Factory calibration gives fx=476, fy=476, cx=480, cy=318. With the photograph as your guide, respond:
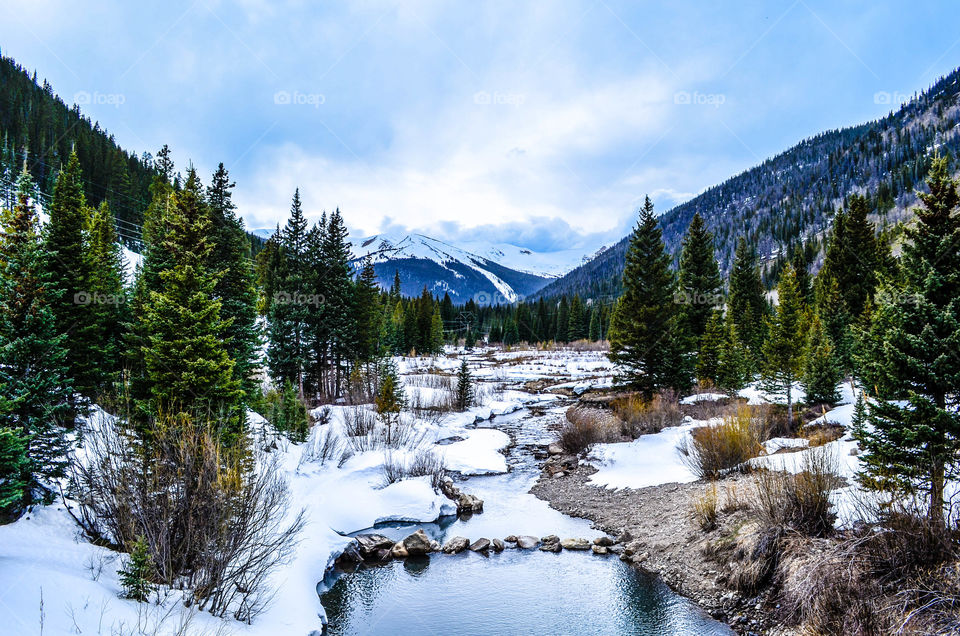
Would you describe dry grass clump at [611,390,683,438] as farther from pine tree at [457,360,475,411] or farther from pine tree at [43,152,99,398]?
pine tree at [43,152,99,398]

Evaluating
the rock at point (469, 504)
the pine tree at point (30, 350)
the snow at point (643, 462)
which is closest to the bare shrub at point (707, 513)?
the snow at point (643, 462)

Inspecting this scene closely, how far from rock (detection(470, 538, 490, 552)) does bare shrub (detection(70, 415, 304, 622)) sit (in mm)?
5611

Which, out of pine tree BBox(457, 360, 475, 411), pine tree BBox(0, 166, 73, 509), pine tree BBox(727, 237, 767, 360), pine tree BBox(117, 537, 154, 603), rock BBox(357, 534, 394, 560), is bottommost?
rock BBox(357, 534, 394, 560)

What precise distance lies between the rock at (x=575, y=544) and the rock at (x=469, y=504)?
13.0ft

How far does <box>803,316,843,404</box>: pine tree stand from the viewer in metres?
22.1

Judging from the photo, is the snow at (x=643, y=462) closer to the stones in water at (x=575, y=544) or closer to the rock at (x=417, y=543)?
the stones in water at (x=575, y=544)

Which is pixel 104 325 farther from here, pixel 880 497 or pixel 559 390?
pixel 559 390

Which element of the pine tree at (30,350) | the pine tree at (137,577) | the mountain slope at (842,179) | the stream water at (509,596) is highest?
the mountain slope at (842,179)

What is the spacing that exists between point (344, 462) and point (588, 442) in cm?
1111

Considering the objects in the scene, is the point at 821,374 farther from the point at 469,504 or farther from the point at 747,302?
the point at 747,302

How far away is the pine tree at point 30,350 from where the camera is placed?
8.73 meters

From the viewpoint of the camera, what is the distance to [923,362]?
8195 millimetres

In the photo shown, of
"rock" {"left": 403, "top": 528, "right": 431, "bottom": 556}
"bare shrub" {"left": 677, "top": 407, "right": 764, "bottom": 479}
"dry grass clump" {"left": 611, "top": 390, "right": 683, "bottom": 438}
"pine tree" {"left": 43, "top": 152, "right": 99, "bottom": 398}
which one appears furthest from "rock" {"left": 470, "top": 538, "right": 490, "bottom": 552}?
"pine tree" {"left": 43, "top": 152, "right": 99, "bottom": 398}

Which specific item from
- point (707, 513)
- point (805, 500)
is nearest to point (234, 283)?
point (707, 513)
